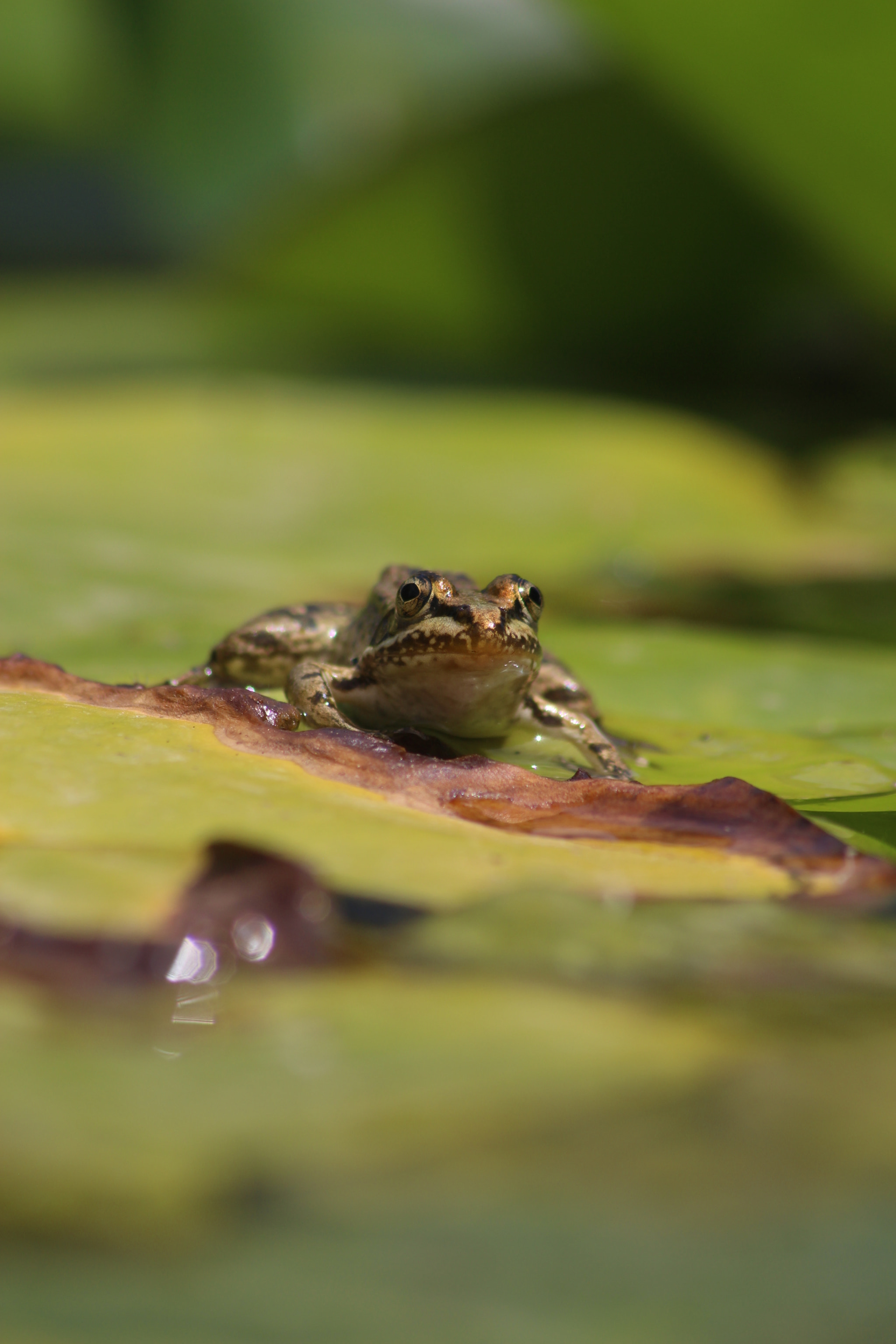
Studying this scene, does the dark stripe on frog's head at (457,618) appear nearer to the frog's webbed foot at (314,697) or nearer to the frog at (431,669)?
A: the frog at (431,669)

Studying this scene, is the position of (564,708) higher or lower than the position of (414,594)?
lower

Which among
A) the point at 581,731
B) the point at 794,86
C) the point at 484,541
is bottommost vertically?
the point at 581,731

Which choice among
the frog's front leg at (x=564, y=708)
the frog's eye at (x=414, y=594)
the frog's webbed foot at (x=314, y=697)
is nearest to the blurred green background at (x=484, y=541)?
the frog's front leg at (x=564, y=708)

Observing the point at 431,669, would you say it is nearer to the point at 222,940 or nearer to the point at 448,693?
the point at 448,693

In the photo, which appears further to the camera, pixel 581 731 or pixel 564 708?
pixel 564 708

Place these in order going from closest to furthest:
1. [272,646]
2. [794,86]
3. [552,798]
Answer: [552,798], [272,646], [794,86]

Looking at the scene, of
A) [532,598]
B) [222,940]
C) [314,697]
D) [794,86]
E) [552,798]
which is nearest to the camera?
[222,940]

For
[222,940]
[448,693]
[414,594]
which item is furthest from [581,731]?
[222,940]

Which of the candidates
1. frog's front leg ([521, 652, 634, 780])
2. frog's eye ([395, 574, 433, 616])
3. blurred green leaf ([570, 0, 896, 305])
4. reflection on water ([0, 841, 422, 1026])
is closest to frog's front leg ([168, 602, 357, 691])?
frog's eye ([395, 574, 433, 616])
